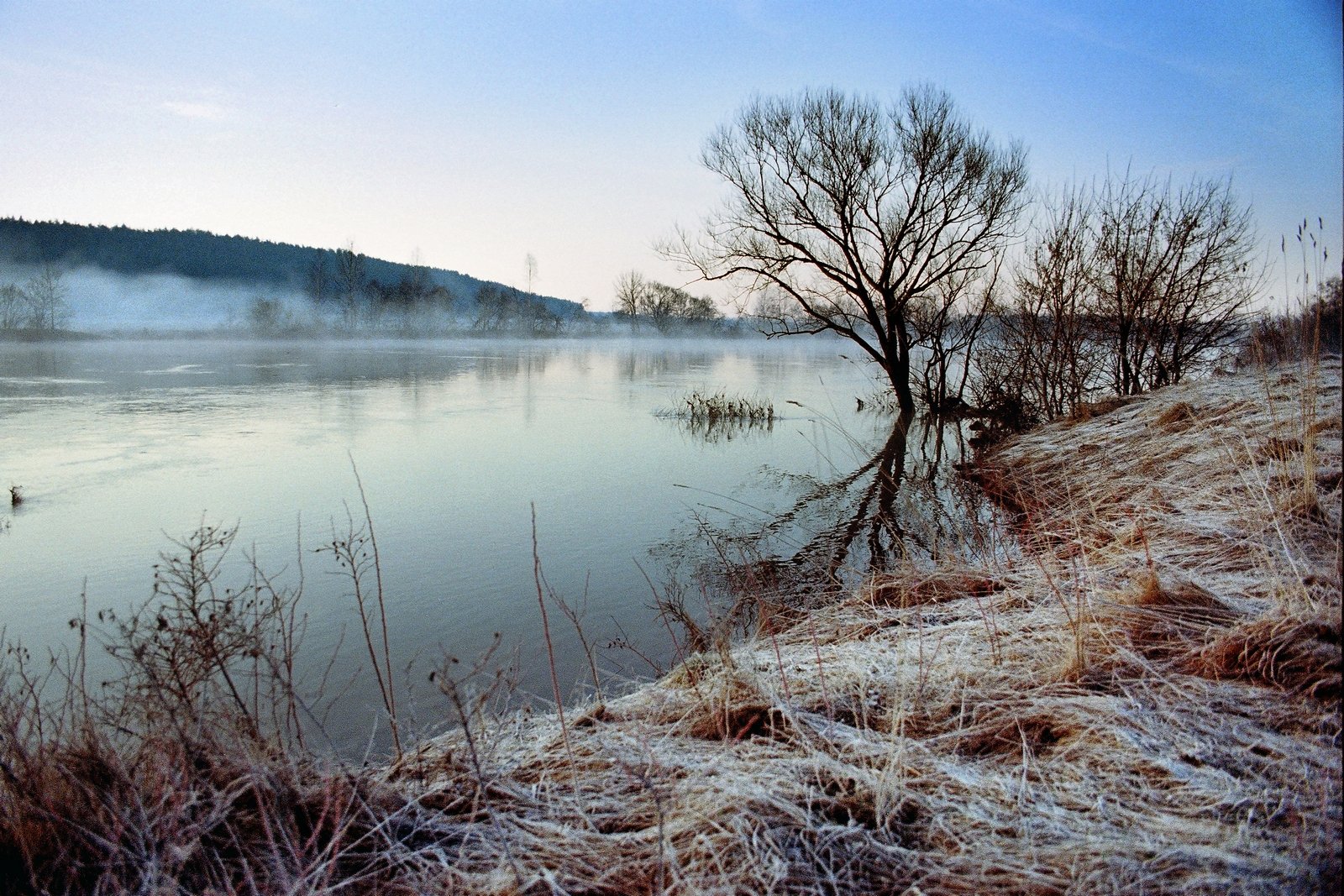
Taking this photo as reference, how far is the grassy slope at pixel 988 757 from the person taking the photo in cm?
193

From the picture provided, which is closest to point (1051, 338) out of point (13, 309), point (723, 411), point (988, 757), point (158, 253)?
point (723, 411)

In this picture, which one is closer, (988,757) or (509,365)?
(988,757)

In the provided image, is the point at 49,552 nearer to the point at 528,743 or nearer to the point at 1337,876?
the point at 528,743

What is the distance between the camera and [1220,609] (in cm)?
307

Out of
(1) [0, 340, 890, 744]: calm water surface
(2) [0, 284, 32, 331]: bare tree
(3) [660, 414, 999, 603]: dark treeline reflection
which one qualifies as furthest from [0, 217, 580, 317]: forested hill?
(3) [660, 414, 999, 603]: dark treeline reflection

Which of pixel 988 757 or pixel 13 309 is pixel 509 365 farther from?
pixel 13 309

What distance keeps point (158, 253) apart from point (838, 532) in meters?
132

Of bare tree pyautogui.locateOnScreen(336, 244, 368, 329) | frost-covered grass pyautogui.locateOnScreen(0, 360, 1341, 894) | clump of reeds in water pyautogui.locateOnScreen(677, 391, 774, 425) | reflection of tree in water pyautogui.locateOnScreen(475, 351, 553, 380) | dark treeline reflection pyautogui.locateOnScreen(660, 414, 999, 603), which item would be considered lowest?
dark treeline reflection pyautogui.locateOnScreen(660, 414, 999, 603)

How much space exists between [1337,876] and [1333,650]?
1.24 meters

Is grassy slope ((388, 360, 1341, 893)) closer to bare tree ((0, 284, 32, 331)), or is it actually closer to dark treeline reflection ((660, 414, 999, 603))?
dark treeline reflection ((660, 414, 999, 603))

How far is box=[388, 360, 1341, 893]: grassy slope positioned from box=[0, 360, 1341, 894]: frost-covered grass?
10 mm

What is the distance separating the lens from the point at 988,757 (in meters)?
2.50

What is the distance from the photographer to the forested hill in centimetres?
10006

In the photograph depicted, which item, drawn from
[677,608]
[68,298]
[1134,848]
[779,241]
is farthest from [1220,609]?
[68,298]
